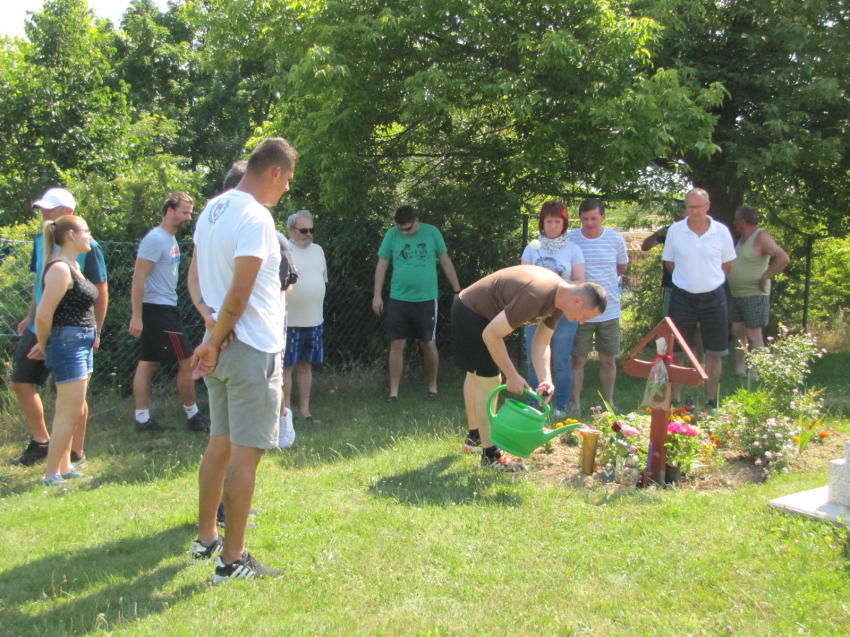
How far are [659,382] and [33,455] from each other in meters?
4.18

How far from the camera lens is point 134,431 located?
5848 mm

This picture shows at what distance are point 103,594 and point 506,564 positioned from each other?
5.73 ft

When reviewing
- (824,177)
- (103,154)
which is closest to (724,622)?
(824,177)

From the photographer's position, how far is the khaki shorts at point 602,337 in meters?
6.34

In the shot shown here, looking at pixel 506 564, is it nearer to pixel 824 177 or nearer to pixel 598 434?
pixel 598 434

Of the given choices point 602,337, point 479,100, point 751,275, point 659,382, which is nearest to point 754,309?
point 751,275

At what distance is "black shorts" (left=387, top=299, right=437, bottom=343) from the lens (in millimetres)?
7117

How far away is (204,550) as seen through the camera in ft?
11.4

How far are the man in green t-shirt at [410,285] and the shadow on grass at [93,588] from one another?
11.9 feet

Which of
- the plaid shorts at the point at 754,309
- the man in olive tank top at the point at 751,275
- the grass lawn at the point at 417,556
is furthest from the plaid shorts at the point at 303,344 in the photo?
the plaid shorts at the point at 754,309

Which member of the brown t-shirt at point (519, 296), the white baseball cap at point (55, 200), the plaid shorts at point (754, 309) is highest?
the white baseball cap at point (55, 200)

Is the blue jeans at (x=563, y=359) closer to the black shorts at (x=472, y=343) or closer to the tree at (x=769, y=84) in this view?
the black shorts at (x=472, y=343)

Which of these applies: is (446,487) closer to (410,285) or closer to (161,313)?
(161,313)

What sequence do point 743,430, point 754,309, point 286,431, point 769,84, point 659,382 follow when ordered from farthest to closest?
point 769,84, point 754,309, point 743,430, point 659,382, point 286,431
